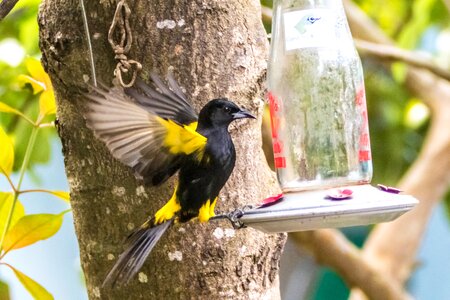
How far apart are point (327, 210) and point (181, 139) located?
258 mm

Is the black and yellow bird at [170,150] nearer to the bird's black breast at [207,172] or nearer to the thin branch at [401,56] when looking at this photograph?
the bird's black breast at [207,172]

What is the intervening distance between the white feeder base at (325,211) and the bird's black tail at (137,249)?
0.14 metres

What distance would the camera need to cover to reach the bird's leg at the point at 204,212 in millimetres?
1386

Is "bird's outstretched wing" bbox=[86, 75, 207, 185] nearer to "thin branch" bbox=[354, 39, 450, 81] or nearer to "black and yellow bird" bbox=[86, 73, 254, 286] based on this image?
"black and yellow bird" bbox=[86, 73, 254, 286]

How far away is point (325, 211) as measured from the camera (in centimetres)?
127

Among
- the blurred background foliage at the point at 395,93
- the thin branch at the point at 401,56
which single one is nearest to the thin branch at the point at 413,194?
the blurred background foliage at the point at 395,93

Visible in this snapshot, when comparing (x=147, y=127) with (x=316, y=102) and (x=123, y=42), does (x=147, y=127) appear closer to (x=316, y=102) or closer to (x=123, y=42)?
(x=123, y=42)

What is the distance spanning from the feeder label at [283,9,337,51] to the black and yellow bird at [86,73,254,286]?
0.24 m

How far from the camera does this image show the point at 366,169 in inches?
63.6

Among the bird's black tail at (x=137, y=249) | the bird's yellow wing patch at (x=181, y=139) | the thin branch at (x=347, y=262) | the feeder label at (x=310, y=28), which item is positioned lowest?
the thin branch at (x=347, y=262)

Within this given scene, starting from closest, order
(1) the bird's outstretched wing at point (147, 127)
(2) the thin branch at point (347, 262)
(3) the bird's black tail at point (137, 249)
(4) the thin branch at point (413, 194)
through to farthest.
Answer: (1) the bird's outstretched wing at point (147, 127)
(3) the bird's black tail at point (137, 249)
(2) the thin branch at point (347, 262)
(4) the thin branch at point (413, 194)

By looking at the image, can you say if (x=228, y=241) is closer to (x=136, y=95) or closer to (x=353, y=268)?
(x=136, y=95)

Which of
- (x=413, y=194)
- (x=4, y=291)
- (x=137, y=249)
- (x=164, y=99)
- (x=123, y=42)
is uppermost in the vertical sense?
(x=123, y=42)

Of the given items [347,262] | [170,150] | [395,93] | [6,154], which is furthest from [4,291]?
[395,93]
